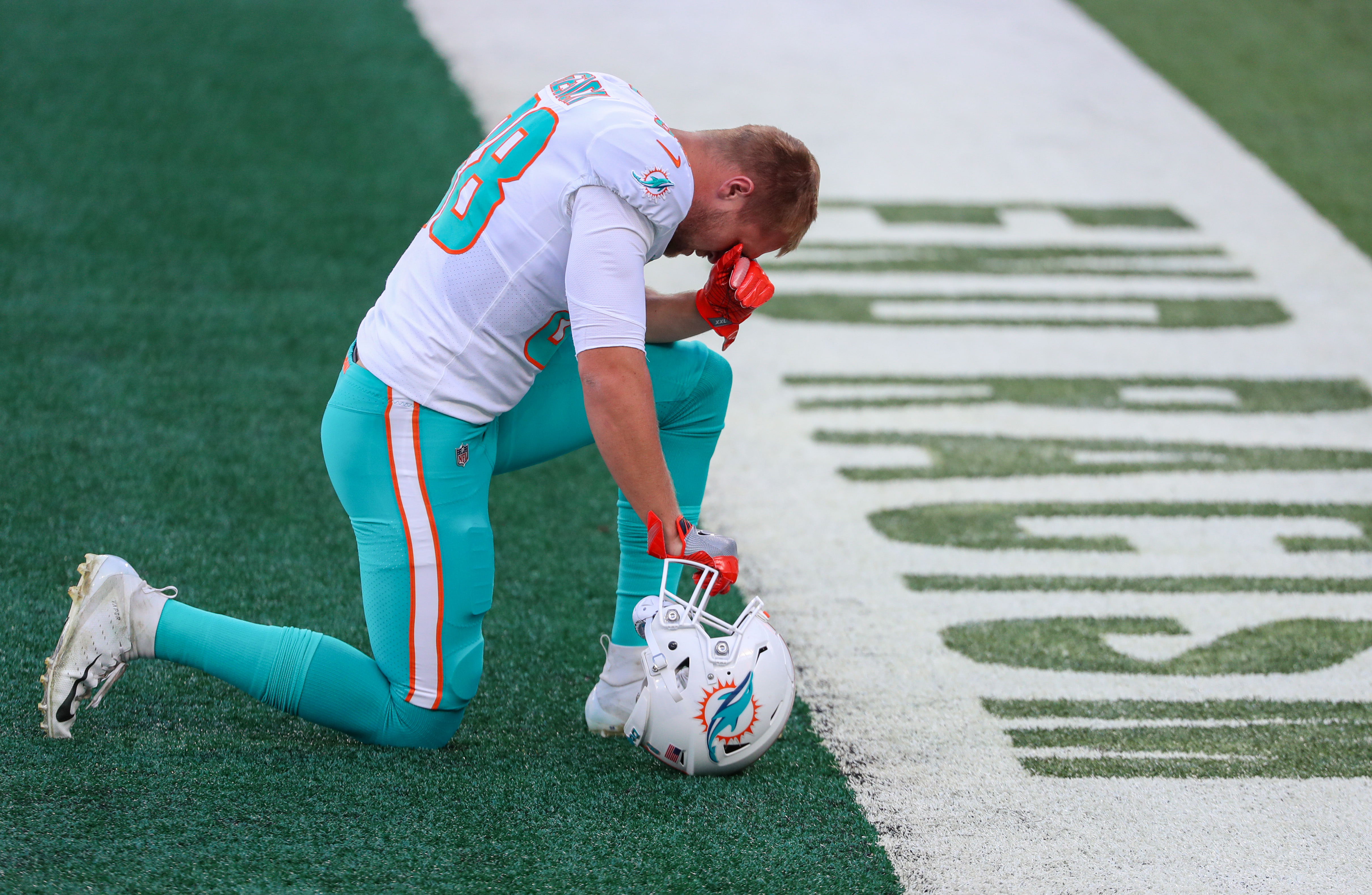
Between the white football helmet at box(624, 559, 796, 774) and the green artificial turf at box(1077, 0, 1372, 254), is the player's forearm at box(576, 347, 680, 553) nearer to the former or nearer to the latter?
the white football helmet at box(624, 559, 796, 774)

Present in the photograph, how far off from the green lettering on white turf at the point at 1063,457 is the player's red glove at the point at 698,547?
1.85 m

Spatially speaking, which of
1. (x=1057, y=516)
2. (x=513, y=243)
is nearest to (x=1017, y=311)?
(x=1057, y=516)

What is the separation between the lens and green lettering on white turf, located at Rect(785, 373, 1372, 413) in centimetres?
436

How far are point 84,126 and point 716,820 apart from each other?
16.7 feet

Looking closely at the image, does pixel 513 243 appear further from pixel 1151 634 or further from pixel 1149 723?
pixel 1151 634

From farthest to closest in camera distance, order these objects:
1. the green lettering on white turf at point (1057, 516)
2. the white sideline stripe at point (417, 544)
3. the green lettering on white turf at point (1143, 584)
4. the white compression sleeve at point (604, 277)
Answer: the green lettering on white turf at point (1057, 516) → the green lettering on white turf at point (1143, 584) → the white sideline stripe at point (417, 544) → the white compression sleeve at point (604, 277)

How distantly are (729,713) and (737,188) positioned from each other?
0.83m

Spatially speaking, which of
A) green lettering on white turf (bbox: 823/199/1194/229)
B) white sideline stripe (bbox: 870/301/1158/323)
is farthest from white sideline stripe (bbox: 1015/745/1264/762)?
green lettering on white turf (bbox: 823/199/1194/229)

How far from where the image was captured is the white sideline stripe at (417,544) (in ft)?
6.97

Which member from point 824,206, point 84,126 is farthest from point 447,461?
point 84,126

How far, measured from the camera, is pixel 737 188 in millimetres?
2055

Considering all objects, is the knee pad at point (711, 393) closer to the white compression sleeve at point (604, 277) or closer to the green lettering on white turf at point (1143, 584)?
the white compression sleeve at point (604, 277)

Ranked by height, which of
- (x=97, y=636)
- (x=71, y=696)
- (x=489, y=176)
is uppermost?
(x=489, y=176)

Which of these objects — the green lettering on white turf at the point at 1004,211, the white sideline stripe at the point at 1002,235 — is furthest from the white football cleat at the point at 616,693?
the green lettering on white turf at the point at 1004,211
